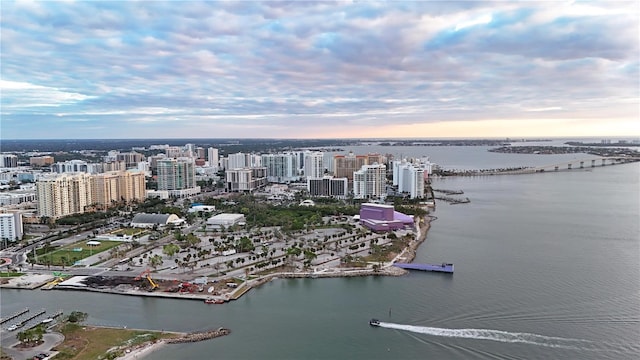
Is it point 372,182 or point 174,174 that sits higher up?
point 174,174

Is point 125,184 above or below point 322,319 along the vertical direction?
above

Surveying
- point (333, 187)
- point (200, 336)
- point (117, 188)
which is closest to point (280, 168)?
point (333, 187)

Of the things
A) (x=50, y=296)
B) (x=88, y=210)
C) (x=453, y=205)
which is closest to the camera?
(x=50, y=296)

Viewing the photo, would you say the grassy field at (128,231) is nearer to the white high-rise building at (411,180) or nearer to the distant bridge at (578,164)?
the white high-rise building at (411,180)

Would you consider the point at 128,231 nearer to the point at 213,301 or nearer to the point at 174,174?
the point at 213,301

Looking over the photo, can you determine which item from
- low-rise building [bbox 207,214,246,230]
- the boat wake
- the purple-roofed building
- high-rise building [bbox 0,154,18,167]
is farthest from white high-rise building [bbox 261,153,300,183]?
the boat wake

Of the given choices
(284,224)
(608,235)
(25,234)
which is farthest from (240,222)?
(608,235)

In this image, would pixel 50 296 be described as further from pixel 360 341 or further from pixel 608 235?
pixel 608 235

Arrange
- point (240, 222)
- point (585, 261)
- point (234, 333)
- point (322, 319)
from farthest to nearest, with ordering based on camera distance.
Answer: point (240, 222) → point (585, 261) → point (322, 319) → point (234, 333)
